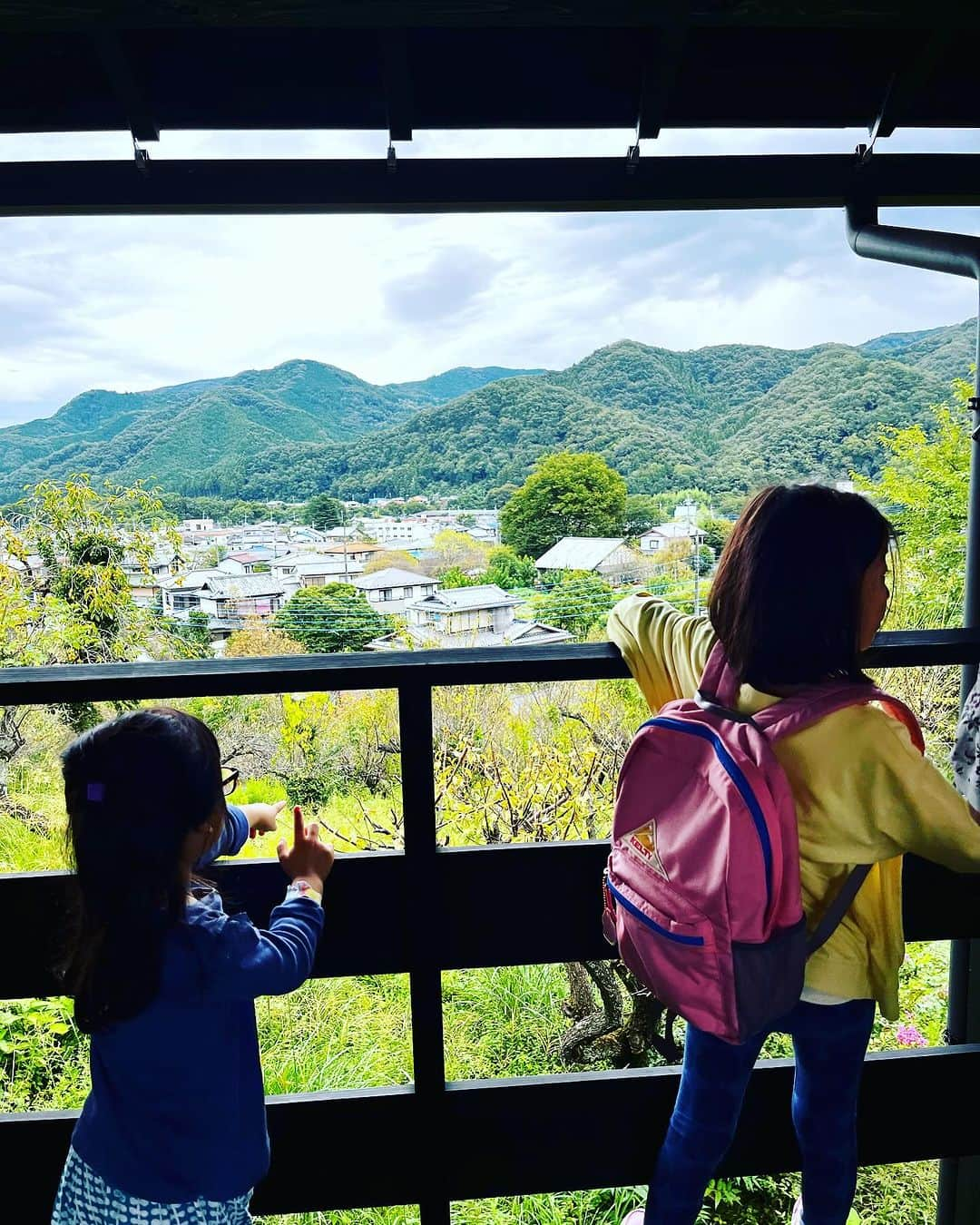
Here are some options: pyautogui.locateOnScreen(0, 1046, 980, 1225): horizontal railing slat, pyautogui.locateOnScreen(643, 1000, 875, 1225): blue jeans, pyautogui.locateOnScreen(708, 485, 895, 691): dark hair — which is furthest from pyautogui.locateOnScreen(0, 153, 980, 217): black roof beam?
pyautogui.locateOnScreen(0, 1046, 980, 1225): horizontal railing slat

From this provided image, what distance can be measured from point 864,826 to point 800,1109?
0.42m

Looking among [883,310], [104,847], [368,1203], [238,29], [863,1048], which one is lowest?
[368,1203]

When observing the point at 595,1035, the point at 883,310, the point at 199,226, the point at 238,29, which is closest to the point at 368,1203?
the point at 595,1035

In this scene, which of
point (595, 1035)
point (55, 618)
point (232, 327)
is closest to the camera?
point (595, 1035)

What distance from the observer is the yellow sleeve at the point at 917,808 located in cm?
83

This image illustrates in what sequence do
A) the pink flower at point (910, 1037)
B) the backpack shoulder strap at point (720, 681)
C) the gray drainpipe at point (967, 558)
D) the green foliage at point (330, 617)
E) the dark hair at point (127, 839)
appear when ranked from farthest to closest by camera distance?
the green foliage at point (330, 617) → the pink flower at point (910, 1037) → the gray drainpipe at point (967, 558) → the backpack shoulder strap at point (720, 681) → the dark hair at point (127, 839)

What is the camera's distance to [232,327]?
26.8 feet

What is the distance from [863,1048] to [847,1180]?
185mm

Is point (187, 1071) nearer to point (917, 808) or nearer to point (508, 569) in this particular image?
point (917, 808)

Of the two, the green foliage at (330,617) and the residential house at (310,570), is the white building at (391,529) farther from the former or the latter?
the green foliage at (330,617)

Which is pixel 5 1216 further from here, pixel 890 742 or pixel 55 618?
pixel 55 618

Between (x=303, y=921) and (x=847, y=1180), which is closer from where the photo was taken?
(x=303, y=921)

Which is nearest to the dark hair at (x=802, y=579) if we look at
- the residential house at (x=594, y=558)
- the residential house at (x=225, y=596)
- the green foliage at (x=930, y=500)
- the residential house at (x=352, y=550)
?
the green foliage at (x=930, y=500)

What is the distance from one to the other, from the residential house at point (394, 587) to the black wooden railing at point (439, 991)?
4.72 meters
